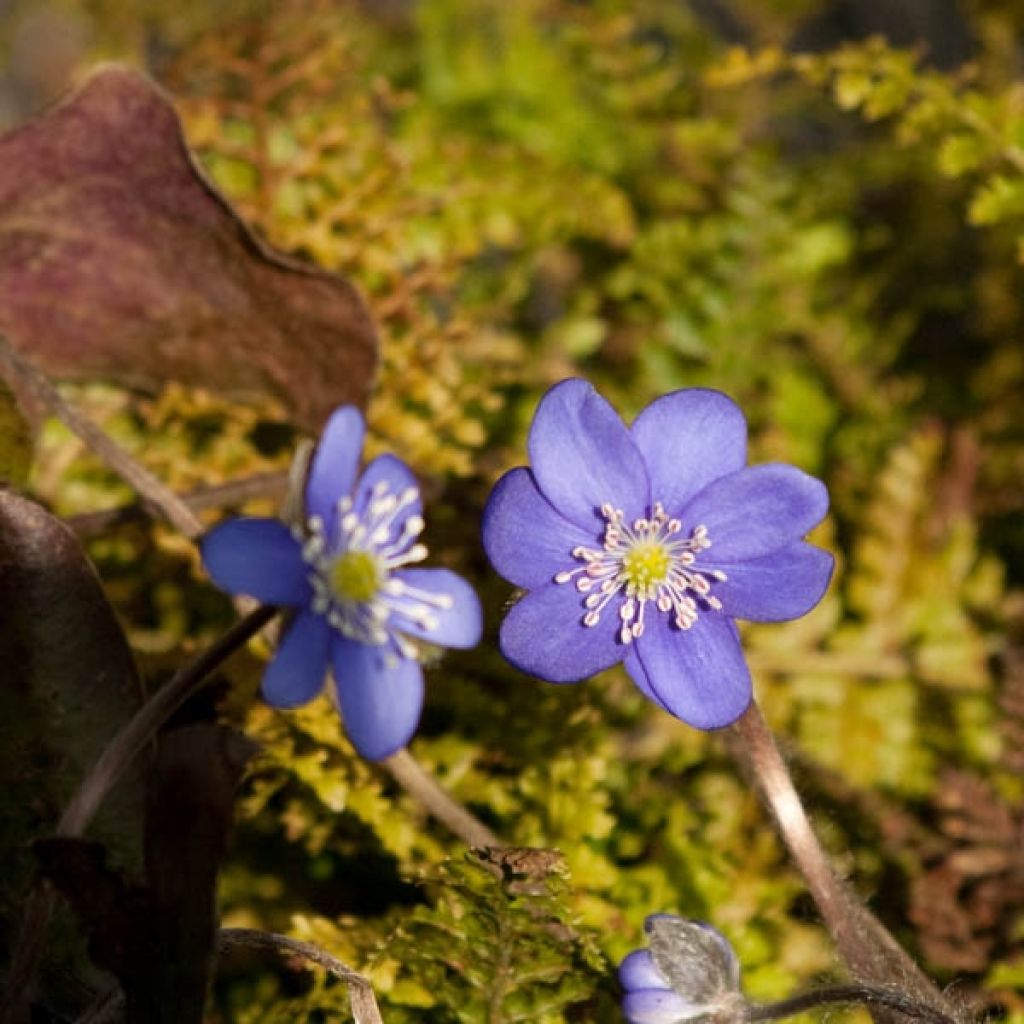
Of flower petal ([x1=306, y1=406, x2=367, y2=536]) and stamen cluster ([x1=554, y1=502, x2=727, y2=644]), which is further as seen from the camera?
stamen cluster ([x1=554, y1=502, x2=727, y2=644])

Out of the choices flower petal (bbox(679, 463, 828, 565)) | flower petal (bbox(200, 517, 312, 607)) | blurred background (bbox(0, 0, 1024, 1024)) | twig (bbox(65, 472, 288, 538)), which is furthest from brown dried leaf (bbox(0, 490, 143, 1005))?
flower petal (bbox(679, 463, 828, 565))

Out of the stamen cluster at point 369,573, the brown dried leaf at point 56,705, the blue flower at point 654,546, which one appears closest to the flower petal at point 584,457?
the blue flower at point 654,546

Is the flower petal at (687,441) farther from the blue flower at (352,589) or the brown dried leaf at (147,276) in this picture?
the brown dried leaf at (147,276)

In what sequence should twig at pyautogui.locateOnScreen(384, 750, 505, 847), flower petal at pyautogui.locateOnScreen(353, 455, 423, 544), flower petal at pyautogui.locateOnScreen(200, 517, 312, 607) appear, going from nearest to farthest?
flower petal at pyautogui.locateOnScreen(200, 517, 312, 607) → flower petal at pyautogui.locateOnScreen(353, 455, 423, 544) → twig at pyautogui.locateOnScreen(384, 750, 505, 847)

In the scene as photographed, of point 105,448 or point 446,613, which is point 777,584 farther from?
point 105,448

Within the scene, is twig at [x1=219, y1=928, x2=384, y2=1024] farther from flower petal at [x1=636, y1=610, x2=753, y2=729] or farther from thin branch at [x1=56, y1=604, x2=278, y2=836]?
flower petal at [x1=636, y1=610, x2=753, y2=729]

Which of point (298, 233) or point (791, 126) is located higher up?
point (791, 126)

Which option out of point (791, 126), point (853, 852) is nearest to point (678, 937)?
point (853, 852)

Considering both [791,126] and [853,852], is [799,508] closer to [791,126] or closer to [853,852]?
[853,852]
